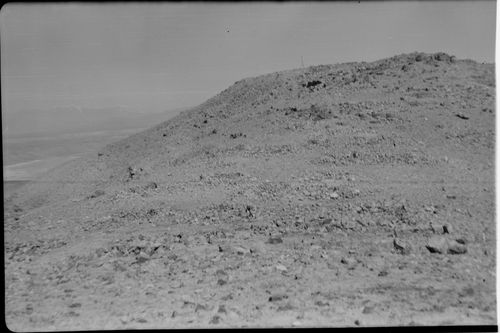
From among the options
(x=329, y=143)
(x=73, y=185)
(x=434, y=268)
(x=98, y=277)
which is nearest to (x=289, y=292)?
(x=434, y=268)

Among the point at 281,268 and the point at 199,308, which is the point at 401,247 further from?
the point at 199,308

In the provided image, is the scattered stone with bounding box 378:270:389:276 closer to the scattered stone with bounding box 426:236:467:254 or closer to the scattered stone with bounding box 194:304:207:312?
the scattered stone with bounding box 426:236:467:254

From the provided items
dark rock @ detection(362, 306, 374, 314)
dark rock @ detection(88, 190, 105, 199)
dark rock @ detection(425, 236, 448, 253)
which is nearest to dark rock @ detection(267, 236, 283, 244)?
dark rock @ detection(362, 306, 374, 314)

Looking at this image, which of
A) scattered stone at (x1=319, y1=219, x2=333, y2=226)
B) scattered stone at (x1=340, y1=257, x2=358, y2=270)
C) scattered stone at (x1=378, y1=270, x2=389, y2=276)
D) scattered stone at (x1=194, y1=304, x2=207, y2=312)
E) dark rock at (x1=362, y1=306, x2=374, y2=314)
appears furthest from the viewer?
scattered stone at (x1=319, y1=219, x2=333, y2=226)

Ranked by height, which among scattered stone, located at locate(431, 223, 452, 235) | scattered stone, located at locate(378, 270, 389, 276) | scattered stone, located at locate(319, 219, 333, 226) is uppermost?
scattered stone, located at locate(319, 219, 333, 226)

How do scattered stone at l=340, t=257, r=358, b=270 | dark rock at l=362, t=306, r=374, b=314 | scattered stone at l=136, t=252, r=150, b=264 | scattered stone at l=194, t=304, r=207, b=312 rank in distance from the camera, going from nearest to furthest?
dark rock at l=362, t=306, r=374, b=314 → scattered stone at l=194, t=304, r=207, b=312 → scattered stone at l=340, t=257, r=358, b=270 → scattered stone at l=136, t=252, r=150, b=264

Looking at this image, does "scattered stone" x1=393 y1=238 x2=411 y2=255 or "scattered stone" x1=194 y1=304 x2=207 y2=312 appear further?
"scattered stone" x1=393 y1=238 x2=411 y2=255

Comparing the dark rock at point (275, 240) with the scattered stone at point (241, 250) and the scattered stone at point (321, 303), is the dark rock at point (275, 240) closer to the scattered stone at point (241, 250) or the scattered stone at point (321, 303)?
the scattered stone at point (241, 250)

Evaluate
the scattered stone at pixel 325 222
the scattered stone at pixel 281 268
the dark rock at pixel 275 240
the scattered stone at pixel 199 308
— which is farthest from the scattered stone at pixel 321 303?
the scattered stone at pixel 325 222
